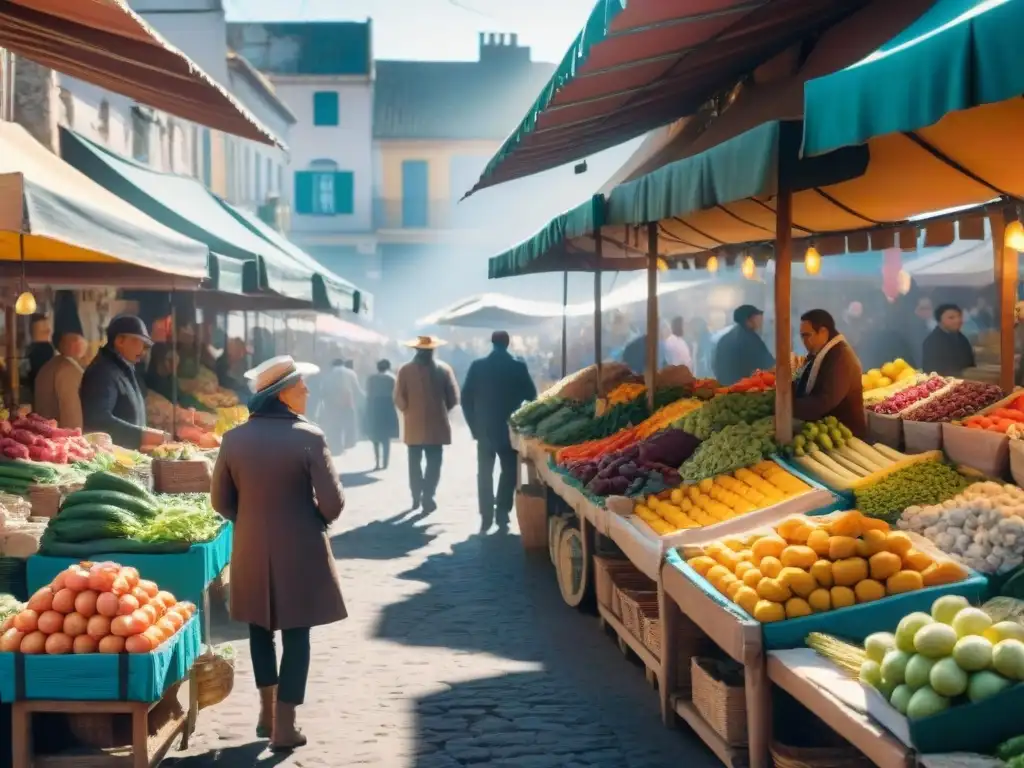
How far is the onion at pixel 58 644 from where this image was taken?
5477 mm

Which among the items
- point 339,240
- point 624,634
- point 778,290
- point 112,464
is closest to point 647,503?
point 624,634

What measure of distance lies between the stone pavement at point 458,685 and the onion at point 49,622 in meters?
1.17

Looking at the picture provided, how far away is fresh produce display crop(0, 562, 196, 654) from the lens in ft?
18.0

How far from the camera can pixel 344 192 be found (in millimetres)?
53812

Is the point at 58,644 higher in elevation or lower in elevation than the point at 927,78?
lower

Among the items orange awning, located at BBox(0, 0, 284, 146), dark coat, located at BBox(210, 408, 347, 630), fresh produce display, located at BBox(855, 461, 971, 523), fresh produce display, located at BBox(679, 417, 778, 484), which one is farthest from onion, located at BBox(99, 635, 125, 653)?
fresh produce display, located at BBox(679, 417, 778, 484)

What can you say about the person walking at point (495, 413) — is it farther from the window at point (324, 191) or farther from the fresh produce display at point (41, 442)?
the window at point (324, 191)

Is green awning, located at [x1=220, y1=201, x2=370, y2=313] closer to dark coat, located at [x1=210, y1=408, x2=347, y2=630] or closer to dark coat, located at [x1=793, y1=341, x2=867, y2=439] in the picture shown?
dark coat, located at [x1=793, y1=341, x2=867, y2=439]

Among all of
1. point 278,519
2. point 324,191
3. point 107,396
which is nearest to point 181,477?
point 107,396

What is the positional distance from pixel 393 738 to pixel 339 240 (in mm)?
48244

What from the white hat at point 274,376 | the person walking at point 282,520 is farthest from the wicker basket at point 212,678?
the white hat at point 274,376

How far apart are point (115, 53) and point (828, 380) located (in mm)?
5160

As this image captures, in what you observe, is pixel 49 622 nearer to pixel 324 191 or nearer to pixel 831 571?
pixel 831 571

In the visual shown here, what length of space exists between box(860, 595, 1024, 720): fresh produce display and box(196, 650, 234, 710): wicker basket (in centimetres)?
365
